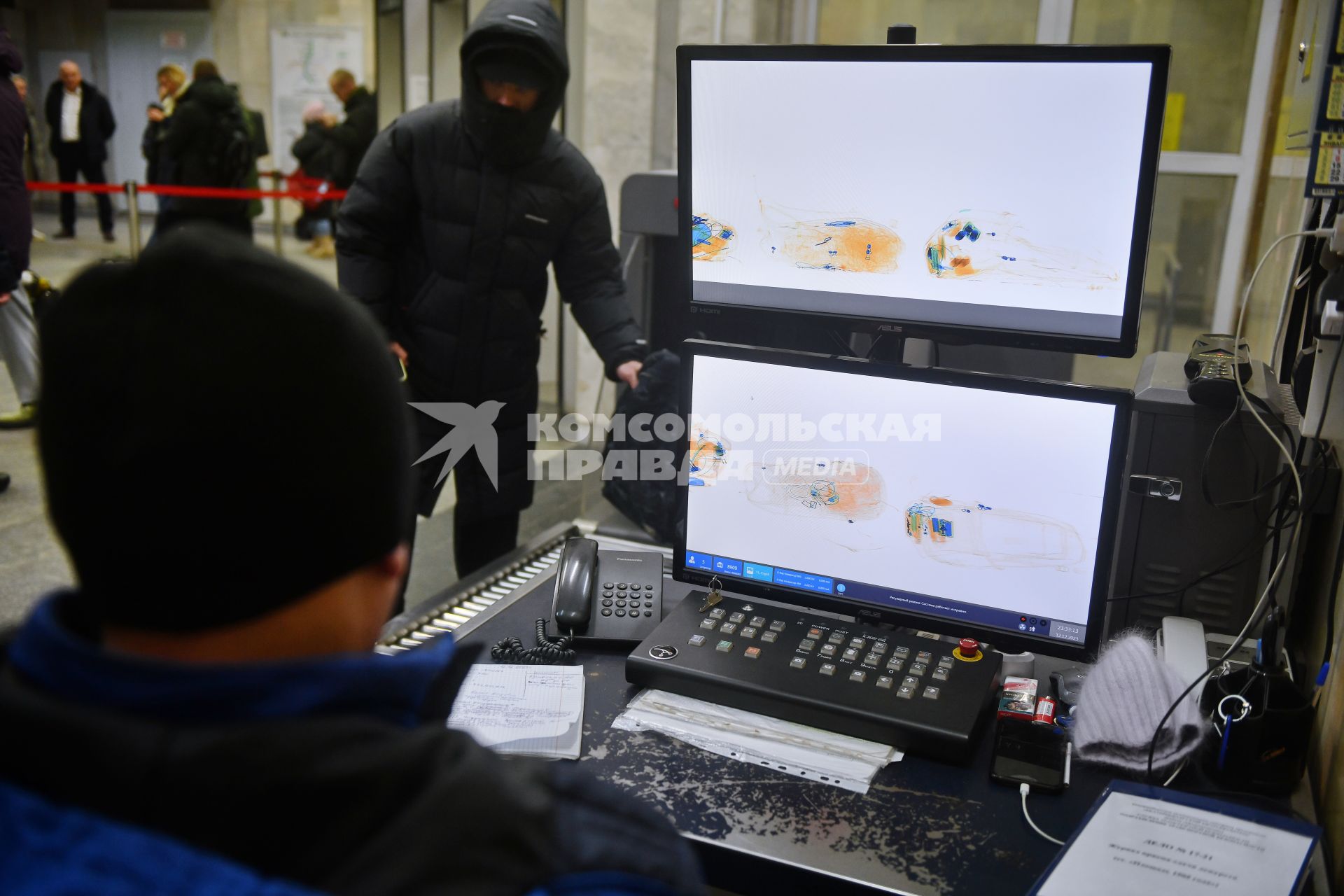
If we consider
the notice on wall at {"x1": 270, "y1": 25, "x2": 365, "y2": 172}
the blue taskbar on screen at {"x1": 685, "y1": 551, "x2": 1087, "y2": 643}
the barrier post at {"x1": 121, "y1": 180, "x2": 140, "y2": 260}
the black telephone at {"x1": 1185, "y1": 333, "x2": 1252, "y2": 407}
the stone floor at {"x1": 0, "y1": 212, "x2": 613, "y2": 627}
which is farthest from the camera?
the notice on wall at {"x1": 270, "y1": 25, "x2": 365, "y2": 172}

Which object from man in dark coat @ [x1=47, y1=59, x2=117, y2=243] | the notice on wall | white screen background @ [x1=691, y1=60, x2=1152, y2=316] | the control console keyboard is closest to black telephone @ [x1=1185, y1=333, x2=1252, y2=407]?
white screen background @ [x1=691, y1=60, x2=1152, y2=316]

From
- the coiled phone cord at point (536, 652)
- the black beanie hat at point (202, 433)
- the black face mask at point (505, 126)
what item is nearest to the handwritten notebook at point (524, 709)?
the coiled phone cord at point (536, 652)

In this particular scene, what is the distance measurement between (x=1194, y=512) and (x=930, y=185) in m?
0.58

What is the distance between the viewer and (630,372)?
96.7 inches

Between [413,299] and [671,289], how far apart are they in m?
0.92

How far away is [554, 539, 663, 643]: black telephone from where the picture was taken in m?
1.41

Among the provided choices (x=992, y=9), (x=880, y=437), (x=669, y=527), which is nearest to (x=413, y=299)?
(x=669, y=527)

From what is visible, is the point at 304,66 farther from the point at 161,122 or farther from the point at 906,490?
the point at 906,490

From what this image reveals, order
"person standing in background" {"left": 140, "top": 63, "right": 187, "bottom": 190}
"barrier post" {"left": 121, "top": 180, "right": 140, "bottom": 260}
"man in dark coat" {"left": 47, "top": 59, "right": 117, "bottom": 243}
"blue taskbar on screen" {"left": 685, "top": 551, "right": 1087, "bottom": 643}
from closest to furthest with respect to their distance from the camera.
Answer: "blue taskbar on screen" {"left": 685, "top": 551, "right": 1087, "bottom": 643}, "barrier post" {"left": 121, "top": 180, "right": 140, "bottom": 260}, "person standing in background" {"left": 140, "top": 63, "right": 187, "bottom": 190}, "man in dark coat" {"left": 47, "top": 59, "right": 117, "bottom": 243}

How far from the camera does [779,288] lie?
1.33m

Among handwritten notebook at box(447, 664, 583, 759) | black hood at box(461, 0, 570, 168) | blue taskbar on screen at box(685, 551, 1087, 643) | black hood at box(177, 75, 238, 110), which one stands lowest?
handwritten notebook at box(447, 664, 583, 759)

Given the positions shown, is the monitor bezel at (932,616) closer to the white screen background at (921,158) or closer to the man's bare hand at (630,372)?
the white screen background at (921,158)

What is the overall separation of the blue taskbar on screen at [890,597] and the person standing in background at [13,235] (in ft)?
9.83

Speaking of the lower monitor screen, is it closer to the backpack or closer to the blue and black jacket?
the blue and black jacket
